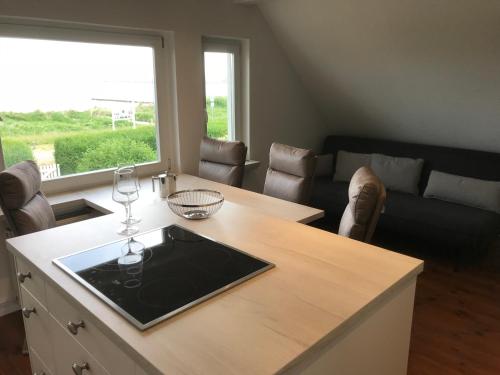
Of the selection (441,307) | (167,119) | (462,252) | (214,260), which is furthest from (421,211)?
(214,260)

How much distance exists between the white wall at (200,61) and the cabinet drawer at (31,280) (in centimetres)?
125

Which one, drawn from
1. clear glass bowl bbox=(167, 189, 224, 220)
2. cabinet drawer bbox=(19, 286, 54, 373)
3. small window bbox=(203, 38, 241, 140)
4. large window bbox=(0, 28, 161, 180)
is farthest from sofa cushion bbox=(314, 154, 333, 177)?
cabinet drawer bbox=(19, 286, 54, 373)

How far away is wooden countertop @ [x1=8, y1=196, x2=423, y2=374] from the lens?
886 millimetres

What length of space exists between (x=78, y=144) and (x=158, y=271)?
1.97 meters

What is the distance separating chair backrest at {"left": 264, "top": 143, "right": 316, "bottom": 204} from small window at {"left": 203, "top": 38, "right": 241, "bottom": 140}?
105cm

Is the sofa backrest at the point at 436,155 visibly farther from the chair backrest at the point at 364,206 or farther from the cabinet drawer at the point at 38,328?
the cabinet drawer at the point at 38,328

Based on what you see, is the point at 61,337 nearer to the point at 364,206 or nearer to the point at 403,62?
the point at 364,206

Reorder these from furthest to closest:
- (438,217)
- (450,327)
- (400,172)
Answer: (400,172)
(438,217)
(450,327)

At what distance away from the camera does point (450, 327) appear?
2.45m

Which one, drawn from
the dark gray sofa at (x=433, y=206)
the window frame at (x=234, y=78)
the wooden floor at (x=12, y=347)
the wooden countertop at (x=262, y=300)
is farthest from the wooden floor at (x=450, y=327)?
the window frame at (x=234, y=78)

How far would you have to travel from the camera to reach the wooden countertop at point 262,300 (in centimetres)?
89

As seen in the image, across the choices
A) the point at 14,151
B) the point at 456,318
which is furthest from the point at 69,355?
the point at 456,318

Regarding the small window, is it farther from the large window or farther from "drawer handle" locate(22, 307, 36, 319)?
"drawer handle" locate(22, 307, 36, 319)

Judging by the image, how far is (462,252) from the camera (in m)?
3.20
